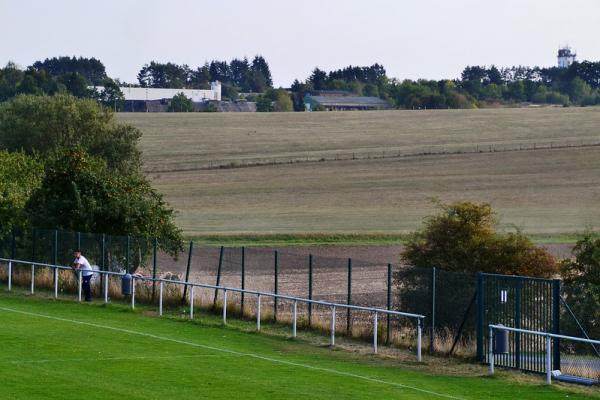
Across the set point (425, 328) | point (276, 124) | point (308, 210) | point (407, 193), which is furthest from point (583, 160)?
point (425, 328)

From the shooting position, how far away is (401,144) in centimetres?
11275

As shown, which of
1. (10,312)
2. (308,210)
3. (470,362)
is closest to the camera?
(470,362)

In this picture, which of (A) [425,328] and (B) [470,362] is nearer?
(B) [470,362]

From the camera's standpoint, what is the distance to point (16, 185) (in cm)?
4675

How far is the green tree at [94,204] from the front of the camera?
135ft

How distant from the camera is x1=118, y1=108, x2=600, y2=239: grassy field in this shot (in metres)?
73.1

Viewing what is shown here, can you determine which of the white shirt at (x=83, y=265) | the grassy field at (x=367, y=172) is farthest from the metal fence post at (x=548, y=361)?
the grassy field at (x=367, y=172)

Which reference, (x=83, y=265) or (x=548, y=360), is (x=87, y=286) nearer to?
(x=83, y=265)

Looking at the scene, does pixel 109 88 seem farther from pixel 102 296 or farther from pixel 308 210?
pixel 102 296

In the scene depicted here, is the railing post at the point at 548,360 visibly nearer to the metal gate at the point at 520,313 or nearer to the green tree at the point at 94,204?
the metal gate at the point at 520,313

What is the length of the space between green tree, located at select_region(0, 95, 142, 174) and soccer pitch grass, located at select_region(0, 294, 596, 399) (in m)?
45.2

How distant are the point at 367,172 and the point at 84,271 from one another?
61.1 m

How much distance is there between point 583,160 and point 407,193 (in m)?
20.5

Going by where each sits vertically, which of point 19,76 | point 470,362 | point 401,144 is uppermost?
point 19,76
